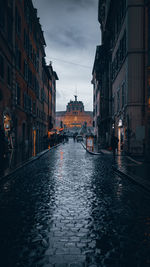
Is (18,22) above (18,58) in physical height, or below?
above

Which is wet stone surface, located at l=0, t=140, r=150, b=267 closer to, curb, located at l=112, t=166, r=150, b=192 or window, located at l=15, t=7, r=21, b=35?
curb, located at l=112, t=166, r=150, b=192

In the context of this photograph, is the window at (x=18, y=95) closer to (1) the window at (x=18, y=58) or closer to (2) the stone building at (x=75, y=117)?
(1) the window at (x=18, y=58)

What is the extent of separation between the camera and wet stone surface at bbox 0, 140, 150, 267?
11.0 feet

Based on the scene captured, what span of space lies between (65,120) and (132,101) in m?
131

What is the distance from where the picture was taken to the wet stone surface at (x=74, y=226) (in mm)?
3352

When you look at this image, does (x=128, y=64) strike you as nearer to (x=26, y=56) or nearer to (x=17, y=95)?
(x=17, y=95)

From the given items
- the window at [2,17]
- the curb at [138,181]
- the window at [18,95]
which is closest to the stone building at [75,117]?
the window at [18,95]

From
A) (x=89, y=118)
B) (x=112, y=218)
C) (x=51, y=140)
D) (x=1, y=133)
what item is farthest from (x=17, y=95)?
(x=89, y=118)

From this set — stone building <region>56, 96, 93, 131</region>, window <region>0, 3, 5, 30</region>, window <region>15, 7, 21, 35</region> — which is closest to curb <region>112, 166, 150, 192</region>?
window <region>0, 3, 5, 30</region>

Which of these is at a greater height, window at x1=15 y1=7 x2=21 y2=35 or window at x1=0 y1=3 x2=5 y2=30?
window at x1=15 y1=7 x2=21 y2=35

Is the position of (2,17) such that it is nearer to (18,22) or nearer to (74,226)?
(18,22)

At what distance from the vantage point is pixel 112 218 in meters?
4.96

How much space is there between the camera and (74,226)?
455 cm

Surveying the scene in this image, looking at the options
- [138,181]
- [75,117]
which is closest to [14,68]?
[138,181]
